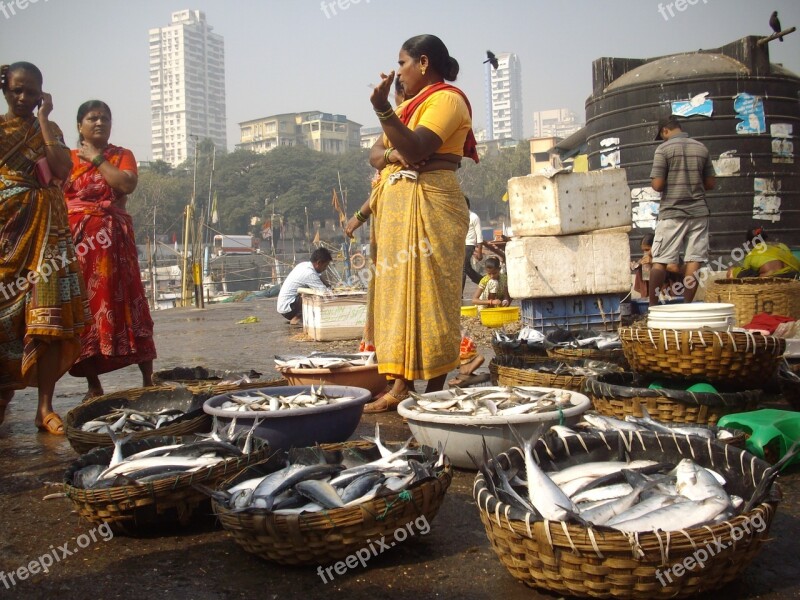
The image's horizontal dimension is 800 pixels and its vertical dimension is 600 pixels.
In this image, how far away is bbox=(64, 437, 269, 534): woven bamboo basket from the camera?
275cm

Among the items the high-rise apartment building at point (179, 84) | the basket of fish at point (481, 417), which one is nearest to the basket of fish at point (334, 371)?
the basket of fish at point (481, 417)

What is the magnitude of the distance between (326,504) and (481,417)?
3.61ft

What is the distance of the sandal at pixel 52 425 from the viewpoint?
191 inches

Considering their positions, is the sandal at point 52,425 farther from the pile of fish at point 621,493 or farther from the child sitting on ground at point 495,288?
the child sitting on ground at point 495,288

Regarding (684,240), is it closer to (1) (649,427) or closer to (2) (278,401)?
(1) (649,427)

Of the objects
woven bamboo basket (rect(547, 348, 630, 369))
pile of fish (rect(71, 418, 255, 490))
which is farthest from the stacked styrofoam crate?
pile of fish (rect(71, 418, 255, 490))

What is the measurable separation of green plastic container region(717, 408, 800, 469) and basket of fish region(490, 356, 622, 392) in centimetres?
123

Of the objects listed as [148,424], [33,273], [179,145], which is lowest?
[148,424]

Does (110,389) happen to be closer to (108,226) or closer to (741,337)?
(108,226)

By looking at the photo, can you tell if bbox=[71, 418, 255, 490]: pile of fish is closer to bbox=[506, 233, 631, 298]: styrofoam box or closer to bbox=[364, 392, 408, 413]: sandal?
bbox=[364, 392, 408, 413]: sandal

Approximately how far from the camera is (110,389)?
6.79m

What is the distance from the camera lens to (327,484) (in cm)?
263

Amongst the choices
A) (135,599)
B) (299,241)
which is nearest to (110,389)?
(135,599)

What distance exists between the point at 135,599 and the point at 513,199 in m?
7.96
